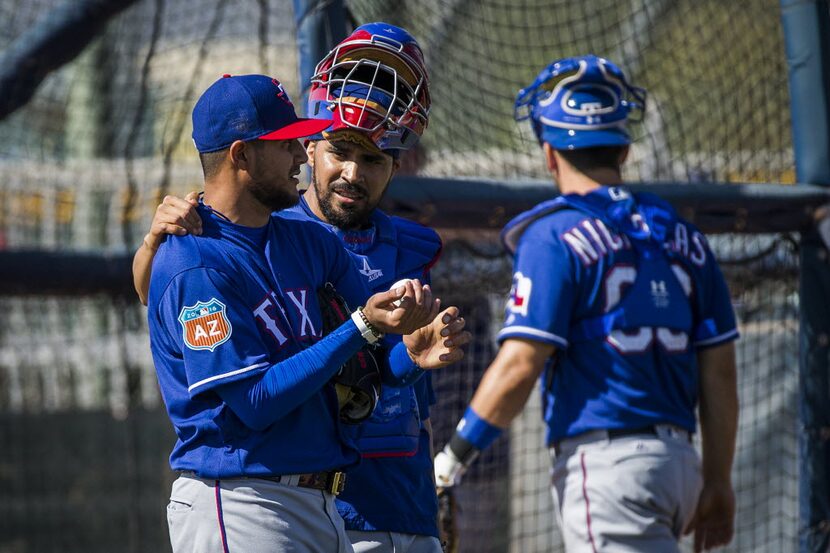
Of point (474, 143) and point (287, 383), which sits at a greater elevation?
point (474, 143)

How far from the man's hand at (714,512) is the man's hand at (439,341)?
1.67 meters

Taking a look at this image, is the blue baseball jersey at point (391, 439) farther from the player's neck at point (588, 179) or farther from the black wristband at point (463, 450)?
the player's neck at point (588, 179)

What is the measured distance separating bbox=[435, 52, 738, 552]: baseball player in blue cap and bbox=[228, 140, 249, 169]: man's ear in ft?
4.15

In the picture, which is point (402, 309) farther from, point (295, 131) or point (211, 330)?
point (295, 131)

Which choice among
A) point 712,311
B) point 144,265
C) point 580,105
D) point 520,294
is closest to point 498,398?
point 520,294

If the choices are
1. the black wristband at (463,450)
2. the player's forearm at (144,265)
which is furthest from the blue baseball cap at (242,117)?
the black wristband at (463,450)

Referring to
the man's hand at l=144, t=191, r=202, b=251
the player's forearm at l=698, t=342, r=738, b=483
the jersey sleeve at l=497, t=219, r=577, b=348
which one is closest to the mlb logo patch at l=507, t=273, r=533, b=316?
the jersey sleeve at l=497, t=219, r=577, b=348

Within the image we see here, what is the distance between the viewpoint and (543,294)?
3.45 meters

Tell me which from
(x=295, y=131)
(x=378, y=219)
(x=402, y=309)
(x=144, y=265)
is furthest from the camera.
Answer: (x=378, y=219)

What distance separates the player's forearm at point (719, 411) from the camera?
12.3 feet

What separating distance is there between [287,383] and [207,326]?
19 centimetres

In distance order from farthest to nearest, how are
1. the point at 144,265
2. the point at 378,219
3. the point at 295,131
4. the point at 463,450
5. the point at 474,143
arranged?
the point at 474,143 < the point at 463,450 < the point at 378,219 < the point at 144,265 < the point at 295,131

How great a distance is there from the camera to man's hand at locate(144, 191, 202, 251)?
2385 millimetres

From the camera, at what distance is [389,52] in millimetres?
3008
